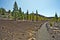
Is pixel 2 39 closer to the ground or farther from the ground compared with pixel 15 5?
closer to the ground

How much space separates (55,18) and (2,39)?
496 feet

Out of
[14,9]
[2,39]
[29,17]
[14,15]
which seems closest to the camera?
[2,39]

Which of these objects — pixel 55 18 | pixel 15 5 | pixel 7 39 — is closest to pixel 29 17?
pixel 15 5

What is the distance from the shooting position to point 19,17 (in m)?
119

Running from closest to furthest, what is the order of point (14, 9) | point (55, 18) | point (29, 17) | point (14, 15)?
point (14, 15) → point (14, 9) → point (29, 17) → point (55, 18)

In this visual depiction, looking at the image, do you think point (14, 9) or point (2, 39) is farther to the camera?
point (14, 9)

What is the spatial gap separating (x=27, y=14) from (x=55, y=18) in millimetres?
36232

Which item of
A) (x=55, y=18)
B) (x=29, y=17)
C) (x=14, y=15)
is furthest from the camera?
(x=55, y=18)

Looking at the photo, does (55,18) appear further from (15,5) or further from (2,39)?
(2,39)

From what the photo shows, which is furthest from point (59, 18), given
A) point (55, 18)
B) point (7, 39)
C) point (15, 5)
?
point (7, 39)

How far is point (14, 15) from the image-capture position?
113938 millimetres

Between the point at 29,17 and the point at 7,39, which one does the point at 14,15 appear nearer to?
the point at 29,17

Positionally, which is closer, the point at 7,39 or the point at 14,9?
the point at 7,39

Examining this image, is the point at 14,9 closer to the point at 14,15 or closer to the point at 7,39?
the point at 14,15
